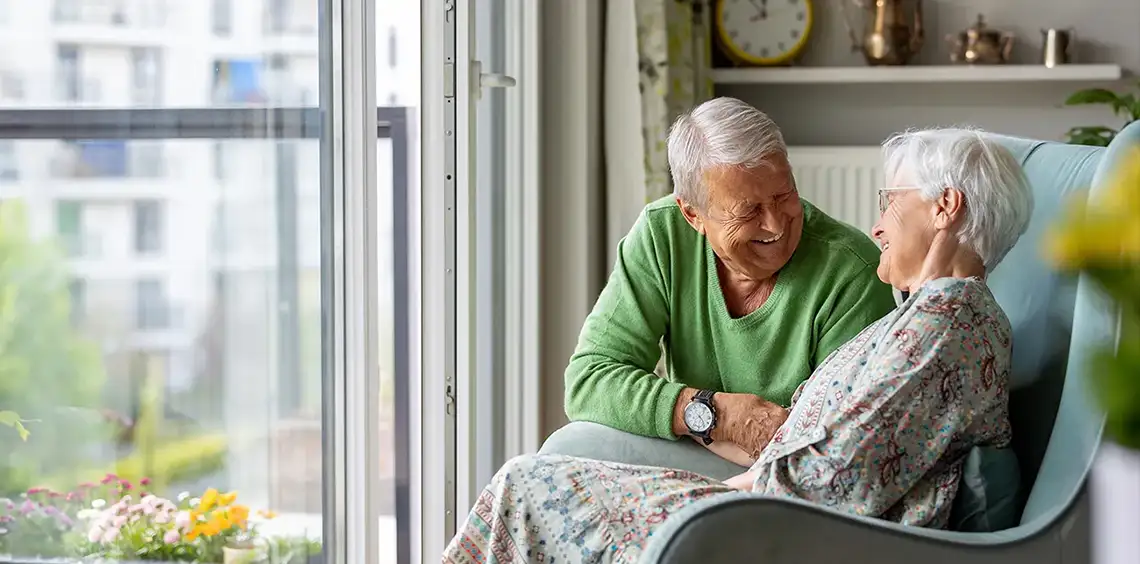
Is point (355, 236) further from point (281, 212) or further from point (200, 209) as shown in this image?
point (200, 209)

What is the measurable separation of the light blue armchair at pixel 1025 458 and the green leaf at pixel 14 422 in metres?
0.75

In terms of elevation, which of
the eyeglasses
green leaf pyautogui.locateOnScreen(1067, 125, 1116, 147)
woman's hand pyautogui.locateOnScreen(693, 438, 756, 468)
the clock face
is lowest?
woman's hand pyautogui.locateOnScreen(693, 438, 756, 468)

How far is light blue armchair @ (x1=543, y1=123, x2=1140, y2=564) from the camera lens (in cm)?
124

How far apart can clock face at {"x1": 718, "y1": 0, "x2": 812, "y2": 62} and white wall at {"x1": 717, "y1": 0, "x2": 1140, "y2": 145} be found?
11 cm

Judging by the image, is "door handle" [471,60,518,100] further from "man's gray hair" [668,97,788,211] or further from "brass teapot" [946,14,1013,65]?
"brass teapot" [946,14,1013,65]

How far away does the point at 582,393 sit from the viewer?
6.23 ft

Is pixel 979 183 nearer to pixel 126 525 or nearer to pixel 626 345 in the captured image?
pixel 626 345

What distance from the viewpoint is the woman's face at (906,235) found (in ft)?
5.17

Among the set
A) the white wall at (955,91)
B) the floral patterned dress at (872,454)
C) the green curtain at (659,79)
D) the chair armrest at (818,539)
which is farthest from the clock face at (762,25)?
the chair armrest at (818,539)

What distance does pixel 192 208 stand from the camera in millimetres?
1556

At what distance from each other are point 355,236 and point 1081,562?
1234mm

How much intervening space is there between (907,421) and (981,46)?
2454 mm

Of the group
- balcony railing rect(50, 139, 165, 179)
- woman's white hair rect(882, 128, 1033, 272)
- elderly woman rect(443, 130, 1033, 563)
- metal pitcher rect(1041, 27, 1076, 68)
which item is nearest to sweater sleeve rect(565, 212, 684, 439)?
elderly woman rect(443, 130, 1033, 563)

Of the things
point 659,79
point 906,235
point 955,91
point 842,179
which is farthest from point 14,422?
point 955,91
